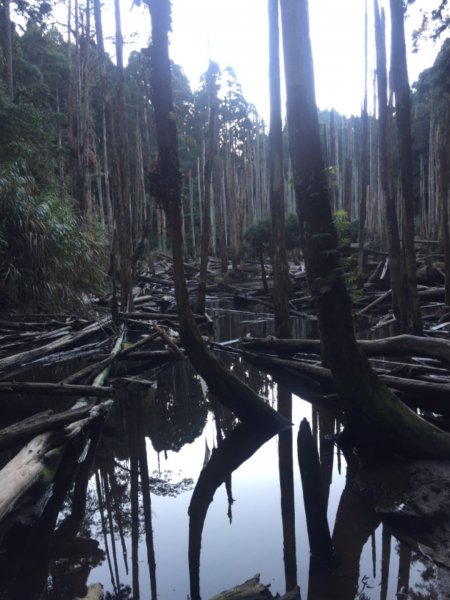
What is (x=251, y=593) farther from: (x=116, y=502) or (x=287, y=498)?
(x=116, y=502)

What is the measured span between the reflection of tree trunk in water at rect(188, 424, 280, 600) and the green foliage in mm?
5291

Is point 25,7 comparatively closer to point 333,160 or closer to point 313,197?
point 313,197

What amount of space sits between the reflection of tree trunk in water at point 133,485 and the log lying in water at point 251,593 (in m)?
0.62

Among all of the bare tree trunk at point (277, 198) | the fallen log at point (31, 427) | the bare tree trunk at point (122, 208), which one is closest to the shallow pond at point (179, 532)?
the fallen log at point (31, 427)

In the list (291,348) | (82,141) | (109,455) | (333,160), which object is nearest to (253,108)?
(333,160)

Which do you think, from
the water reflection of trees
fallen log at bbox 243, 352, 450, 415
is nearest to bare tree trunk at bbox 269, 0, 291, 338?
the water reflection of trees

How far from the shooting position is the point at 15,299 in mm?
9852

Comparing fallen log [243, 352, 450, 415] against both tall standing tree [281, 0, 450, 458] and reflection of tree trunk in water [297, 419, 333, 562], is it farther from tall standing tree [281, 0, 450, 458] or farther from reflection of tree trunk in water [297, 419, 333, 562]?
reflection of tree trunk in water [297, 419, 333, 562]

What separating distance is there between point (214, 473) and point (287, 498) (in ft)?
2.99

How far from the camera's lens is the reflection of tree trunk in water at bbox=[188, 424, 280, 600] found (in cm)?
383

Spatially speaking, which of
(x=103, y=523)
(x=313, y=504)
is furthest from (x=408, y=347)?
(x=103, y=523)

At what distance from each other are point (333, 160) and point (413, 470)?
31.6m

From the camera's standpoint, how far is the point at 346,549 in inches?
147

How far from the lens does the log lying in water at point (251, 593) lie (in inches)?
121
